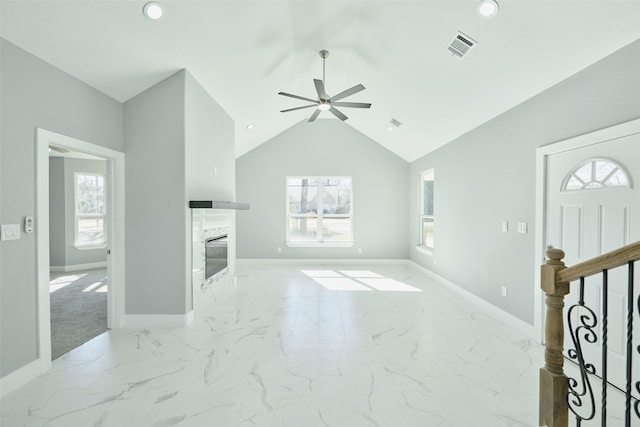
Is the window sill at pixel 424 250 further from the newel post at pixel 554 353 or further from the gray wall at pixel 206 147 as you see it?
the newel post at pixel 554 353

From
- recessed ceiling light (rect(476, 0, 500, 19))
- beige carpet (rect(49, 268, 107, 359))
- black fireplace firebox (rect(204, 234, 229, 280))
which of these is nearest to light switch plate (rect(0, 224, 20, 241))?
beige carpet (rect(49, 268, 107, 359))

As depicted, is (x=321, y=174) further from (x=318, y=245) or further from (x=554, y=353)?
(x=554, y=353)

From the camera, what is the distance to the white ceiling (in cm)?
242

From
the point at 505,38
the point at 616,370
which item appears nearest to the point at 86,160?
the point at 505,38

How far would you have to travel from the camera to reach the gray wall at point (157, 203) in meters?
3.58

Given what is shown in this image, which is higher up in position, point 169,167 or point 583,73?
point 583,73

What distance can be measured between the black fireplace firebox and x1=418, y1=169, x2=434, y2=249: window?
4080 millimetres

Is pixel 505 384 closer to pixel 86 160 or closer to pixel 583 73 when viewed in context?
pixel 583 73

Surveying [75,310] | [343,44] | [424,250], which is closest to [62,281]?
[75,310]

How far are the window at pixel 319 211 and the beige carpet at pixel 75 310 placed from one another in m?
3.94

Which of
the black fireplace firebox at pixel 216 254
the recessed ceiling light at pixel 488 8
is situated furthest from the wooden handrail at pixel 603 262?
the black fireplace firebox at pixel 216 254

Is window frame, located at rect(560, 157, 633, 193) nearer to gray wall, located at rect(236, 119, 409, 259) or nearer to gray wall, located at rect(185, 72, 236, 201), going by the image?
gray wall, located at rect(185, 72, 236, 201)

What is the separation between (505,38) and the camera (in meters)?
2.75

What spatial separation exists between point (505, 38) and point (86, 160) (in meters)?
7.83
